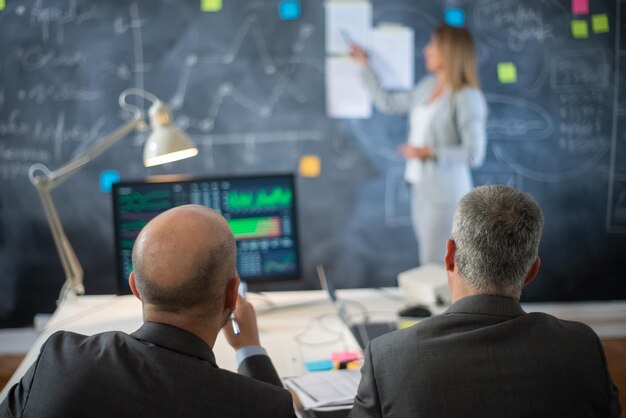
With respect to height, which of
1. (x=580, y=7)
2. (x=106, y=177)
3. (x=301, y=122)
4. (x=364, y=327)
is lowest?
(x=364, y=327)

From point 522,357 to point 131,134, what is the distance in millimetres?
2916

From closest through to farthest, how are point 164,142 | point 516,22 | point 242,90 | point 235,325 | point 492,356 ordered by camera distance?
point 492,356 → point 235,325 → point 164,142 → point 242,90 → point 516,22

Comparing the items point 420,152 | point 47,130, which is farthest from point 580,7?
point 47,130

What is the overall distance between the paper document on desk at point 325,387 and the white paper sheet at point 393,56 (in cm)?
232

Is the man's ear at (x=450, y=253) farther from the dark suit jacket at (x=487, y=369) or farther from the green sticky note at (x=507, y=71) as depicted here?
the green sticky note at (x=507, y=71)

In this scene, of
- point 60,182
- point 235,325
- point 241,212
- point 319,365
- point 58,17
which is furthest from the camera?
point 58,17

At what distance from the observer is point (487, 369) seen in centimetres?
132

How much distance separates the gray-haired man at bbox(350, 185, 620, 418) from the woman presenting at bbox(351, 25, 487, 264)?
2406 millimetres

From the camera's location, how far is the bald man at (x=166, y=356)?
1229mm

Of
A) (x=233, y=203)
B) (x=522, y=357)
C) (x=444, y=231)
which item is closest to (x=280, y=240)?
(x=233, y=203)

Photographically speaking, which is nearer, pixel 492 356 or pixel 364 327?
pixel 492 356

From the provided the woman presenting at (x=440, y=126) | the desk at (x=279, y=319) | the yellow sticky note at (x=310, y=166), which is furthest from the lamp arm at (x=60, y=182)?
the woman presenting at (x=440, y=126)

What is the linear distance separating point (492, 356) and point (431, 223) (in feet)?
8.46

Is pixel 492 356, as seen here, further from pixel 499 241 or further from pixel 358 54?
pixel 358 54
